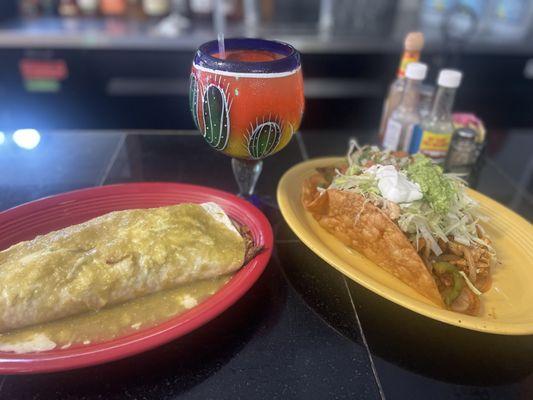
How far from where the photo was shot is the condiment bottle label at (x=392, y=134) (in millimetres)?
1321

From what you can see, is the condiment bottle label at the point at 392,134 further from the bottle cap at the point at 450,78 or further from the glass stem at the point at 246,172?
the glass stem at the point at 246,172

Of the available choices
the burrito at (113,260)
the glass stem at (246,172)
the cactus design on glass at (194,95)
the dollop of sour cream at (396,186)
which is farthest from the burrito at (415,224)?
the cactus design on glass at (194,95)

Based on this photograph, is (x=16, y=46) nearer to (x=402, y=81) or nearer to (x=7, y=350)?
(x=402, y=81)

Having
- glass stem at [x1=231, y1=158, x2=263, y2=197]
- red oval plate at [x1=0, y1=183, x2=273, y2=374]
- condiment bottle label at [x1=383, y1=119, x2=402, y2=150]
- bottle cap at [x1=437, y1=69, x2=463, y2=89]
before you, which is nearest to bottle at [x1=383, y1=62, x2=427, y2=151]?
condiment bottle label at [x1=383, y1=119, x2=402, y2=150]

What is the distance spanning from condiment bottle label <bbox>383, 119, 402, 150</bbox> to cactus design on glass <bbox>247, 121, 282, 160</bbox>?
1.79ft

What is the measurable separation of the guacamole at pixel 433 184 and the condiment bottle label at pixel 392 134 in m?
0.32

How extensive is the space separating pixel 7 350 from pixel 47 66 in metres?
2.53

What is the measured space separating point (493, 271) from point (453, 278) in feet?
0.45

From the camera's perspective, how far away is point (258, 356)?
0.73 metres

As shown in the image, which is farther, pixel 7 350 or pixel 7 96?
pixel 7 96

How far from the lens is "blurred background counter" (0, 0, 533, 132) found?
2.66 metres

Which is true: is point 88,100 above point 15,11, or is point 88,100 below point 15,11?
below

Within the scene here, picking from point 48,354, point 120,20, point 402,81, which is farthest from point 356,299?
point 120,20

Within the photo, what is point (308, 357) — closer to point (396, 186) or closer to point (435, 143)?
point (396, 186)
